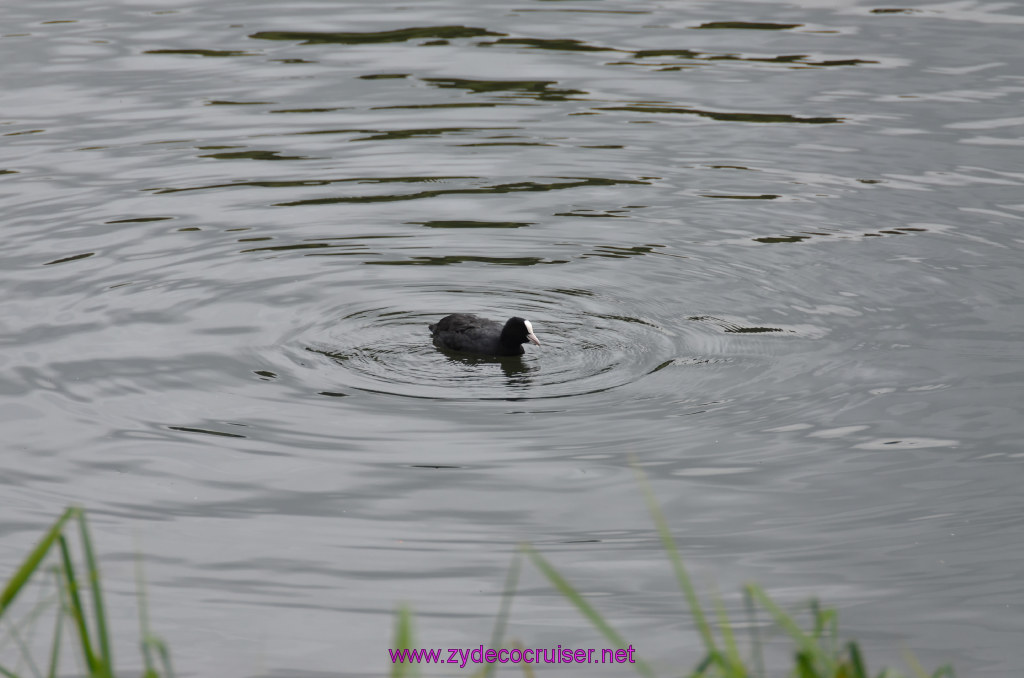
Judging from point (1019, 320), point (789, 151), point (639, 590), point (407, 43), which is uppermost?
point (407, 43)

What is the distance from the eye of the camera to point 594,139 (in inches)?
654

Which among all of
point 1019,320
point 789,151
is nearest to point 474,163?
point 789,151

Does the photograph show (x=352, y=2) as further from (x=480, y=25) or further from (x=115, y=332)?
(x=115, y=332)

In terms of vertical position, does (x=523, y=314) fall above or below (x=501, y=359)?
above

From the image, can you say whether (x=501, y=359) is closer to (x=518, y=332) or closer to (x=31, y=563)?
(x=518, y=332)

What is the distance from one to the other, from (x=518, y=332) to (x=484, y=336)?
0.95 feet

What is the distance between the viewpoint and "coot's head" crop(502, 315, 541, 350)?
413 inches

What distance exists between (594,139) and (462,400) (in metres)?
7.56

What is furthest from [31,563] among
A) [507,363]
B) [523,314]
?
[523,314]

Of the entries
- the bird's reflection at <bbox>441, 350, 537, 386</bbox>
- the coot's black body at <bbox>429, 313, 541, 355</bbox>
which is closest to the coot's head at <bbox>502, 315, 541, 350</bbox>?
the coot's black body at <bbox>429, 313, 541, 355</bbox>

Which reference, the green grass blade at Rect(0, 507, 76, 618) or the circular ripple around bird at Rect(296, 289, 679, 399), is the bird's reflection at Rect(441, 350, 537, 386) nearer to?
the circular ripple around bird at Rect(296, 289, 679, 399)

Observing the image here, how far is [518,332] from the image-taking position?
10.6 metres

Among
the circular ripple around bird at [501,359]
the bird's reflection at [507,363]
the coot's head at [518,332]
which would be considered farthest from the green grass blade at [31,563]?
the coot's head at [518,332]

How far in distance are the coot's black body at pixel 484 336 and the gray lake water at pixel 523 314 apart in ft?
0.62
